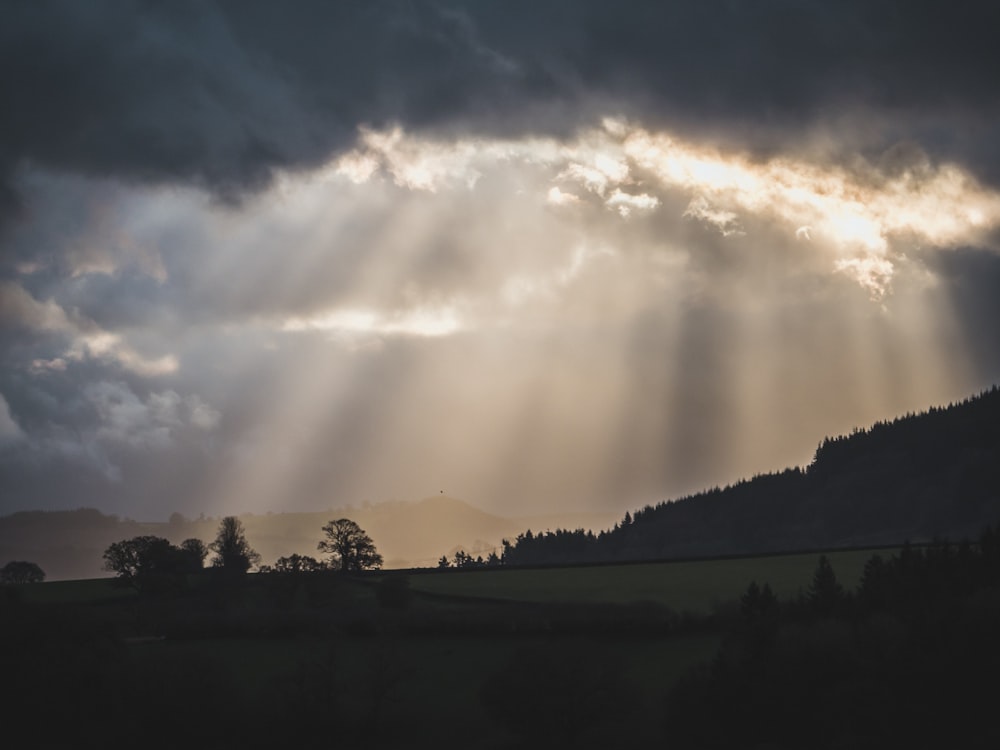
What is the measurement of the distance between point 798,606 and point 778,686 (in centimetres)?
2774

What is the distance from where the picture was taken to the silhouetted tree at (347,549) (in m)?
197

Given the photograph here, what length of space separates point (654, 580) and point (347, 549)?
69.0 metres

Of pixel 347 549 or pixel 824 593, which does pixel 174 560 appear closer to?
pixel 347 549

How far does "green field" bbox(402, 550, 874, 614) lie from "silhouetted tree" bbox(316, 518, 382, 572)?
20076mm

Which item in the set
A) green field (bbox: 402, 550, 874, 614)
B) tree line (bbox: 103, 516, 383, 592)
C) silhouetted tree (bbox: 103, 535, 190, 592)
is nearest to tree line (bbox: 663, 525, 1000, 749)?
green field (bbox: 402, 550, 874, 614)

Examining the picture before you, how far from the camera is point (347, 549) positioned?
198 metres

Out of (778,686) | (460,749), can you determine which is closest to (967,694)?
(778,686)

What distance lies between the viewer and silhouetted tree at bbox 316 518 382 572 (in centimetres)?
19712

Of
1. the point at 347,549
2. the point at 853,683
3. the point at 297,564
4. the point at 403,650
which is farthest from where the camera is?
the point at 347,549

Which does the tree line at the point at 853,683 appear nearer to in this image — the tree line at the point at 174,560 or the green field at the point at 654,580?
the green field at the point at 654,580

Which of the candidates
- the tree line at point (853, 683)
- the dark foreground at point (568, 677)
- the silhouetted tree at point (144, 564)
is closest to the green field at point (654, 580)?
the dark foreground at point (568, 677)

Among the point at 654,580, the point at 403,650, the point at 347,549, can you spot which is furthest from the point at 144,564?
the point at 654,580

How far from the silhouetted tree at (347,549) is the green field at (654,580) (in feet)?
65.9

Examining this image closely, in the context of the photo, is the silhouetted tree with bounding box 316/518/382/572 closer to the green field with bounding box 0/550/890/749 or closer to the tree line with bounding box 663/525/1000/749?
the green field with bounding box 0/550/890/749
